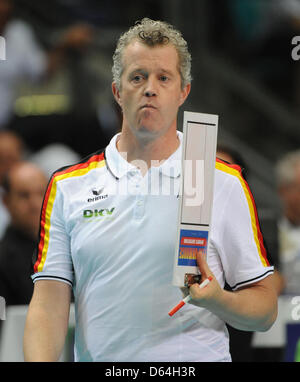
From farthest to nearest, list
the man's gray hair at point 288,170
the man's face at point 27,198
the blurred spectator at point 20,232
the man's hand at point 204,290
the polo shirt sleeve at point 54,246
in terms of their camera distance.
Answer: the man's gray hair at point 288,170 < the man's face at point 27,198 < the blurred spectator at point 20,232 < the polo shirt sleeve at point 54,246 < the man's hand at point 204,290

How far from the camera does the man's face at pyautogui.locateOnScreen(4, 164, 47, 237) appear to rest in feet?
12.1

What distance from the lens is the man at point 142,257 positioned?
2.02 metres

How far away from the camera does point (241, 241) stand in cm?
204

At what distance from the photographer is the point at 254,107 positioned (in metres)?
6.32

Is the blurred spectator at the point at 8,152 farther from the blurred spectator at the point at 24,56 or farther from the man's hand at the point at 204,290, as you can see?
the man's hand at the point at 204,290

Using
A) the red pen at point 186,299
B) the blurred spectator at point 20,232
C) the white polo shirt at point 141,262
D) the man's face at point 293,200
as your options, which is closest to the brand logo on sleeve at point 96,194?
the white polo shirt at point 141,262

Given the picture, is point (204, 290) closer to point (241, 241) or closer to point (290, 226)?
point (241, 241)

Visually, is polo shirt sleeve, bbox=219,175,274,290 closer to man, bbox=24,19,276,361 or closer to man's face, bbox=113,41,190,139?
man, bbox=24,19,276,361

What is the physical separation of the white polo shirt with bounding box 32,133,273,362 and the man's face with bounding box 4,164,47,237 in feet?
5.18

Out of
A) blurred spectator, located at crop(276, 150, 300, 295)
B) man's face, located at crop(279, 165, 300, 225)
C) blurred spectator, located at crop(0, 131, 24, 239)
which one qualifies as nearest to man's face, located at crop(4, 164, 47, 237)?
blurred spectator, located at crop(0, 131, 24, 239)

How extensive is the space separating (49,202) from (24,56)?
3173mm

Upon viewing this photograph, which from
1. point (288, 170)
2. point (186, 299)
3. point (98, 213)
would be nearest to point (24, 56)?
point (288, 170)
